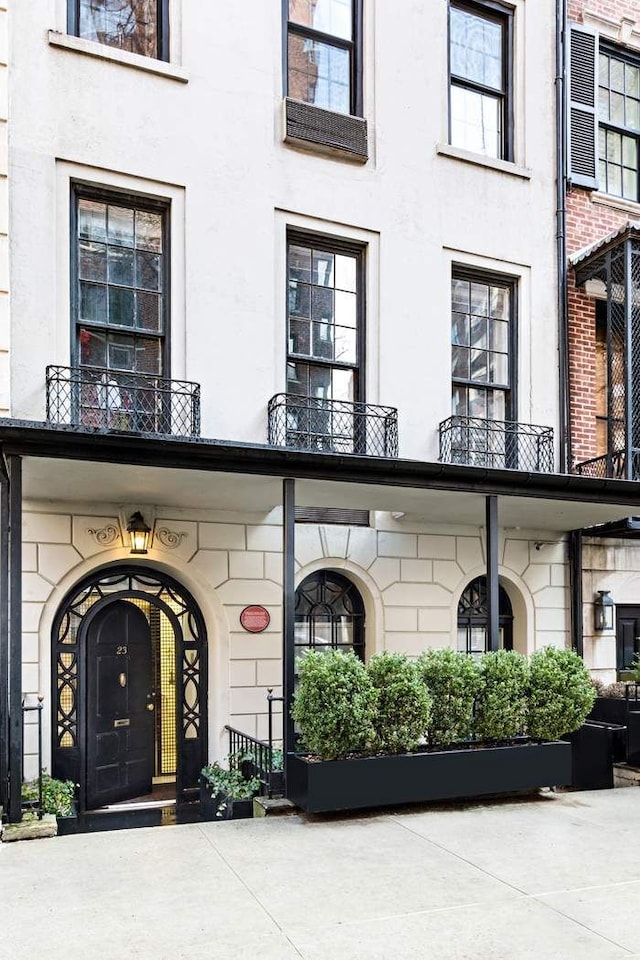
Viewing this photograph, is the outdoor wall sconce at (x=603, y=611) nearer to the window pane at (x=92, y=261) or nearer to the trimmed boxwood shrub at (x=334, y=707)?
the trimmed boxwood shrub at (x=334, y=707)

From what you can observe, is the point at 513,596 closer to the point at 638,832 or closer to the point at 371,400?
the point at 371,400

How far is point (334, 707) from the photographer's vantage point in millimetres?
7410

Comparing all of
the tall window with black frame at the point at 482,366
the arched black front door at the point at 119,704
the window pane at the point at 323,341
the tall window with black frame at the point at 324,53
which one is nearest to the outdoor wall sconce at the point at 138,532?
the arched black front door at the point at 119,704

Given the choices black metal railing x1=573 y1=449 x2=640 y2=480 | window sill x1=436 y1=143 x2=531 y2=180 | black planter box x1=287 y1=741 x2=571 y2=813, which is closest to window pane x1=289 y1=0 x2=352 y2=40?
window sill x1=436 y1=143 x2=531 y2=180

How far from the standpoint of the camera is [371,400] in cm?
1023

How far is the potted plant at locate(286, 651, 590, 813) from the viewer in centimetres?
745

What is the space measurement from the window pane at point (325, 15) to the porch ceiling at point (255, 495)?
19.3 feet

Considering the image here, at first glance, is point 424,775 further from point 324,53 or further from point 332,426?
point 324,53

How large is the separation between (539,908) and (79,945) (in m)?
2.80

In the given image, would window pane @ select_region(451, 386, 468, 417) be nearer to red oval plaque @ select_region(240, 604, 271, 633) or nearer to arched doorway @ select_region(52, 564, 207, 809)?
red oval plaque @ select_region(240, 604, 271, 633)

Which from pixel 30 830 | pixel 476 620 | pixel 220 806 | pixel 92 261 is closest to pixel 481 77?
pixel 92 261

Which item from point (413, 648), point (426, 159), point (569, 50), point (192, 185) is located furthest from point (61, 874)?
point (569, 50)

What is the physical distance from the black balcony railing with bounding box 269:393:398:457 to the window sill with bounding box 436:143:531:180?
3.52 m

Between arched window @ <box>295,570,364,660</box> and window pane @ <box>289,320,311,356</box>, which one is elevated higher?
window pane @ <box>289,320,311,356</box>
